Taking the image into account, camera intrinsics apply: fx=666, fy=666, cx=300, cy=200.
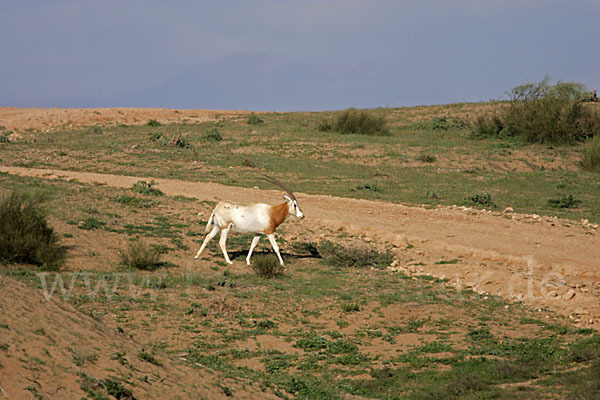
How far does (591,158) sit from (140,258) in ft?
73.3

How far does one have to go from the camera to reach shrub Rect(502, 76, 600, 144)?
33.2 metres

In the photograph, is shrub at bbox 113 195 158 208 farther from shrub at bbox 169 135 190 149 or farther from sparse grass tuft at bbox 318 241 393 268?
shrub at bbox 169 135 190 149

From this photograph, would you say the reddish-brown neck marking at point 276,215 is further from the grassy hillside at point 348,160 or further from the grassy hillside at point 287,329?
the grassy hillside at point 348,160

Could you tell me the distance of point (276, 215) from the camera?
46.7 feet

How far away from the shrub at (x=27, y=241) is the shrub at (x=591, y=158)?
23233 mm

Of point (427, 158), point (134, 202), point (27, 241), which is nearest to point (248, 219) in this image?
point (27, 241)

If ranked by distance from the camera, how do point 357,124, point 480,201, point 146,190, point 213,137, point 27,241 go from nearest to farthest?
point 27,241 < point 146,190 < point 480,201 < point 213,137 < point 357,124

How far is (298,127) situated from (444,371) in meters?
29.8

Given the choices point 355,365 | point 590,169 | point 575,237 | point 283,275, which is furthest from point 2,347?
point 590,169

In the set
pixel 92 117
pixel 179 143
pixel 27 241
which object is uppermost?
pixel 92 117

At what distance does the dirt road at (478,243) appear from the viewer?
12.5 m

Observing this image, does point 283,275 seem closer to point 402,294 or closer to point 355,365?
point 402,294

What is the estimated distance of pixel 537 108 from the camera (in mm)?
34594

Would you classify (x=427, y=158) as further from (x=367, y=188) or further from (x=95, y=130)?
(x=95, y=130)
